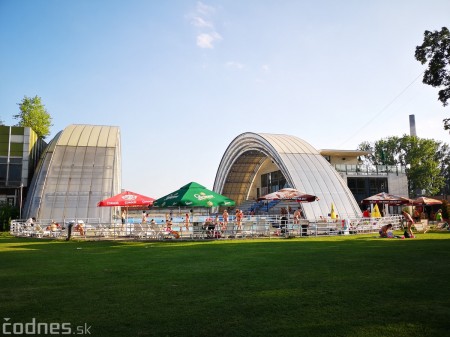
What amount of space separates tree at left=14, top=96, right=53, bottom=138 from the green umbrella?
125 feet

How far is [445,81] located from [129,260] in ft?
61.3

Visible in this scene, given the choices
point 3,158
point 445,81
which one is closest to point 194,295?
point 445,81

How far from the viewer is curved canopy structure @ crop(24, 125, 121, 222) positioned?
104ft

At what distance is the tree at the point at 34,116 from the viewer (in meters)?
49.2

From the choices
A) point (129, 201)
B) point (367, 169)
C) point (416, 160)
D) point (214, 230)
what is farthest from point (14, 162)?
point (416, 160)

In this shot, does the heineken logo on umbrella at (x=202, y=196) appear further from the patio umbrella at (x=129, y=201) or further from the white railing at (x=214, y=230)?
the patio umbrella at (x=129, y=201)

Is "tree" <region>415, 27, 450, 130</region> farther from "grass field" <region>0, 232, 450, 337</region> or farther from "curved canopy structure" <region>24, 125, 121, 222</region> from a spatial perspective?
"curved canopy structure" <region>24, 125, 121, 222</region>

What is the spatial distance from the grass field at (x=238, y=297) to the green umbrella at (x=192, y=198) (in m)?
7.27

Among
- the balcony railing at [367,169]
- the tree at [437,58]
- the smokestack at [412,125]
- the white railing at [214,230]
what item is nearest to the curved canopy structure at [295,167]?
the balcony railing at [367,169]

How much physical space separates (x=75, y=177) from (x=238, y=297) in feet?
104

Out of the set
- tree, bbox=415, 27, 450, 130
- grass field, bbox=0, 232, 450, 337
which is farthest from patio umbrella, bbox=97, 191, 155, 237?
tree, bbox=415, 27, 450, 130

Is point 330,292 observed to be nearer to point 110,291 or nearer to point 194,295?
point 194,295

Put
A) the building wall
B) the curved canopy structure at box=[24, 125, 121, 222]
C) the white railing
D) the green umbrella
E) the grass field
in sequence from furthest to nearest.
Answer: the building wall < the curved canopy structure at box=[24, 125, 121, 222] < the white railing < the green umbrella < the grass field

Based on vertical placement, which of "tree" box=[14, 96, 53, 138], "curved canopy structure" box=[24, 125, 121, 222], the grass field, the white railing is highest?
"tree" box=[14, 96, 53, 138]
